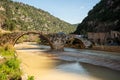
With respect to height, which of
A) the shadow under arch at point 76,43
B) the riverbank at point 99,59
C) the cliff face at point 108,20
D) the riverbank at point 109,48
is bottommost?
the riverbank at point 99,59

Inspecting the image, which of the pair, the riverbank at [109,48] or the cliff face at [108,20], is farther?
the cliff face at [108,20]

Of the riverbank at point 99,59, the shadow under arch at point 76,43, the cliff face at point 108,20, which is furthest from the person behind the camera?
Answer: the cliff face at point 108,20

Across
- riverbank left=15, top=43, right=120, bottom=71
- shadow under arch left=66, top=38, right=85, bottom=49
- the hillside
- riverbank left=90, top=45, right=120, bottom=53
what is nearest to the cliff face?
shadow under arch left=66, top=38, right=85, bottom=49

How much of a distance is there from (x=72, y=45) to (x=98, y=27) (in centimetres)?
2518

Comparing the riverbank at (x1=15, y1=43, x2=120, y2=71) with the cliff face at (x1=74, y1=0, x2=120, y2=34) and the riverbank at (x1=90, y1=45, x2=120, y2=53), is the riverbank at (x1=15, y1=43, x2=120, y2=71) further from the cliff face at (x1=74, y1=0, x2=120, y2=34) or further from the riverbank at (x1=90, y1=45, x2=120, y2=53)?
the cliff face at (x1=74, y1=0, x2=120, y2=34)

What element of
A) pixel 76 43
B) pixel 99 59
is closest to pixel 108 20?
pixel 76 43

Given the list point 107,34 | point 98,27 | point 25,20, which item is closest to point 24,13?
point 25,20

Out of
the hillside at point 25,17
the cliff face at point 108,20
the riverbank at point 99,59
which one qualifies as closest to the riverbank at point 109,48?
the riverbank at point 99,59

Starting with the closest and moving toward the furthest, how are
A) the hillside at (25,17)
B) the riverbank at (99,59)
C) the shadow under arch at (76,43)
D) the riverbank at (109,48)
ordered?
1. the riverbank at (99,59)
2. the riverbank at (109,48)
3. the shadow under arch at (76,43)
4. the hillside at (25,17)

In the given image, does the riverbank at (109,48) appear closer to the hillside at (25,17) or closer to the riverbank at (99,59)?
the riverbank at (99,59)

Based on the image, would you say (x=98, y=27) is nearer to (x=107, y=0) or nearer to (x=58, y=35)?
(x=107, y=0)

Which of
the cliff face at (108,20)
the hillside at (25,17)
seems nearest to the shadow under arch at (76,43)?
the cliff face at (108,20)

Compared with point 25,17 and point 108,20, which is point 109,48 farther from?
point 25,17

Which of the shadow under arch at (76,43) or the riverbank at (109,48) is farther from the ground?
the shadow under arch at (76,43)
